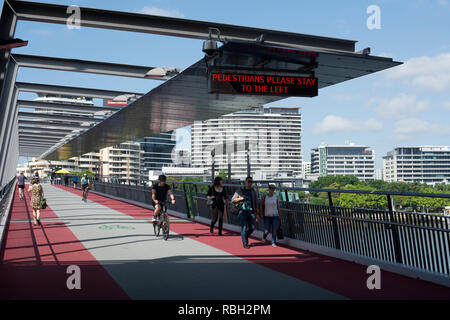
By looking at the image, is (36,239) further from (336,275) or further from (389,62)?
(389,62)

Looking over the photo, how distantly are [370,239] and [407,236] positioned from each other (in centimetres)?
95

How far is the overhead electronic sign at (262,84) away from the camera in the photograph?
434 inches

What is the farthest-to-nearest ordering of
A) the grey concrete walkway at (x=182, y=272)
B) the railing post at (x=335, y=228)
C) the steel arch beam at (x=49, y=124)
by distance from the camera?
1. the steel arch beam at (x=49, y=124)
2. the railing post at (x=335, y=228)
3. the grey concrete walkway at (x=182, y=272)

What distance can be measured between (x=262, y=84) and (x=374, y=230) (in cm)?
428

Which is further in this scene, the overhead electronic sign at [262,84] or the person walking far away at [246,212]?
the person walking far away at [246,212]

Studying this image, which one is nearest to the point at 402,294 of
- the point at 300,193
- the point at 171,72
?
the point at 300,193

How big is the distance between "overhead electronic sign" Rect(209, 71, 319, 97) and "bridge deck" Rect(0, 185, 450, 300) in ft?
11.8

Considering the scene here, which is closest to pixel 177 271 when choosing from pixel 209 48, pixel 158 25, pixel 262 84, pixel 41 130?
pixel 209 48

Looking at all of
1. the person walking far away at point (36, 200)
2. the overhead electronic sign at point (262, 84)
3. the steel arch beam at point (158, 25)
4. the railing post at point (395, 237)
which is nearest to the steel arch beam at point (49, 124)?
the person walking far away at point (36, 200)

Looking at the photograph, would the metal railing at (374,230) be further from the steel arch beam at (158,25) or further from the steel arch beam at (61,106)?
the steel arch beam at (61,106)

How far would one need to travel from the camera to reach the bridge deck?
6.71 m

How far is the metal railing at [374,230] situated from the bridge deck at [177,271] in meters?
0.36
